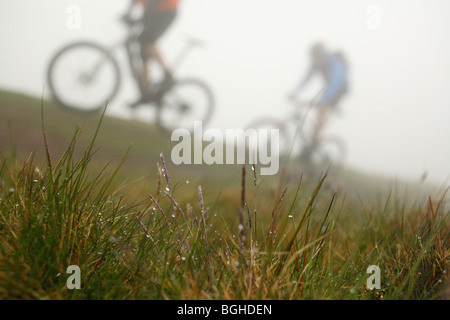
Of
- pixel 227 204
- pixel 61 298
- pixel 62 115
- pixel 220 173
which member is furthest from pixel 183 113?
pixel 61 298

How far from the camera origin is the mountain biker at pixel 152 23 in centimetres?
483

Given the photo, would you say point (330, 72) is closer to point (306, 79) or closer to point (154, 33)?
point (306, 79)

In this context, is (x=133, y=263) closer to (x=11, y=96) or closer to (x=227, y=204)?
(x=227, y=204)

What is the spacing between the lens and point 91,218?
1.33 m

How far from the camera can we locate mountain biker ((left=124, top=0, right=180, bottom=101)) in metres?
4.83

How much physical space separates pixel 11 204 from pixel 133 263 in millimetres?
532
